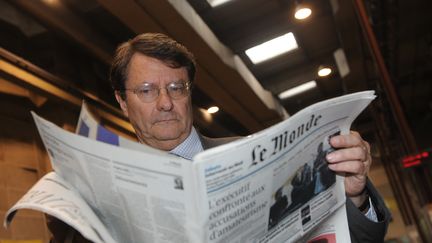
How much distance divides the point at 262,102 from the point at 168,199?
4705mm

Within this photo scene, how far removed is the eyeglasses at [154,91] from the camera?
3.51ft

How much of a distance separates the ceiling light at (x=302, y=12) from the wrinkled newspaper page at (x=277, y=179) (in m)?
3.08

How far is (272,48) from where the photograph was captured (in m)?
4.71

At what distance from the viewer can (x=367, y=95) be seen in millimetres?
827

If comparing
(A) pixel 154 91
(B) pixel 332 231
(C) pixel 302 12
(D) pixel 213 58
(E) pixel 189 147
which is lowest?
(B) pixel 332 231

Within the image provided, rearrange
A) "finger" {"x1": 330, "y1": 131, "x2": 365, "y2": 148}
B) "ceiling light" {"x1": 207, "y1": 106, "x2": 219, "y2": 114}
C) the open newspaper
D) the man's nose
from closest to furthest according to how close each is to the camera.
→ the open newspaper, "finger" {"x1": 330, "y1": 131, "x2": 365, "y2": 148}, the man's nose, "ceiling light" {"x1": 207, "y1": 106, "x2": 219, "y2": 114}

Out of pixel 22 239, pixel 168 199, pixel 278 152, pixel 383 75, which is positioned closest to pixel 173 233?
pixel 168 199

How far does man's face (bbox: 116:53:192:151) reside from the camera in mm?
1044

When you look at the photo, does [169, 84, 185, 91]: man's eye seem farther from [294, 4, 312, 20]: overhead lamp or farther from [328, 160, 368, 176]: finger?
[294, 4, 312, 20]: overhead lamp

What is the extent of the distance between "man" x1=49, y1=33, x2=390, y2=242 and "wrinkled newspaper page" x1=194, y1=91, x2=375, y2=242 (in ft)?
0.29

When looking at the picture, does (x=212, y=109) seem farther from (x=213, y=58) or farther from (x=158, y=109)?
(x=158, y=109)

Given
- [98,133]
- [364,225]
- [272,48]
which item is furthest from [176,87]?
[272,48]

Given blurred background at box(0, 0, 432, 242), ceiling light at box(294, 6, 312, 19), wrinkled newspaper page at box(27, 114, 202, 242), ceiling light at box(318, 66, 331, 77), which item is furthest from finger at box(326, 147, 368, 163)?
ceiling light at box(318, 66, 331, 77)

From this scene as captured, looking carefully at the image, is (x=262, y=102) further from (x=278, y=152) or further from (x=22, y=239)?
(x=278, y=152)
